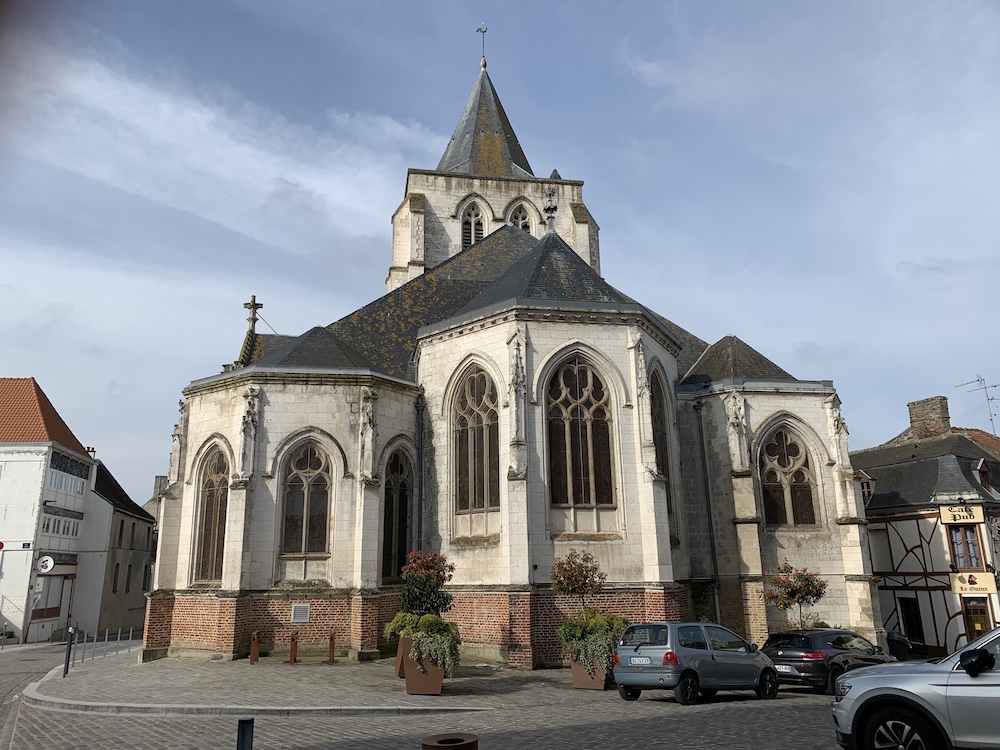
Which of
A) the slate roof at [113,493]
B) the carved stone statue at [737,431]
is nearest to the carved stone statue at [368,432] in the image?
the carved stone statue at [737,431]

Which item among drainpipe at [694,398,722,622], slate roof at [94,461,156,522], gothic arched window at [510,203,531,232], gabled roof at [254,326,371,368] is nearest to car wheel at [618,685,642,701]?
drainpipe at [694,398,722,622]

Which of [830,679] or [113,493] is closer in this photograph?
[830,679]

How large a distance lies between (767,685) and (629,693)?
255 cm

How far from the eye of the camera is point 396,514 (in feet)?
62.3

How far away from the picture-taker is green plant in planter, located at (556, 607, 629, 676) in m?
13.2

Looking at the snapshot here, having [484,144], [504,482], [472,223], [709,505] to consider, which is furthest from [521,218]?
[504,482]

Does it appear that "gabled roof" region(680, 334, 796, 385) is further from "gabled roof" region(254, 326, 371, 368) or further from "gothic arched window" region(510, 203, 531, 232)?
"gothic arched window" region(510, 203, 531, 232)

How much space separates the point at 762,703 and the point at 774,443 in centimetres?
1130

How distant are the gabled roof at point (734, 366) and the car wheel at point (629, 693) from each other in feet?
39.0

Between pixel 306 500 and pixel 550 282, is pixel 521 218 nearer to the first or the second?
pixel 550 282

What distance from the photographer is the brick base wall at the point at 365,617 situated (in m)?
16.0

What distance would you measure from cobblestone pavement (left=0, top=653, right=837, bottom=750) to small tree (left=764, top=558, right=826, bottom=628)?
5107mm

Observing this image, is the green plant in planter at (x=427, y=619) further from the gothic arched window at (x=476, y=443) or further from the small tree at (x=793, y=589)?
the small tree at (x=793, y=589)

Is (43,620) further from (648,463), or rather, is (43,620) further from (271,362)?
(648,463)
